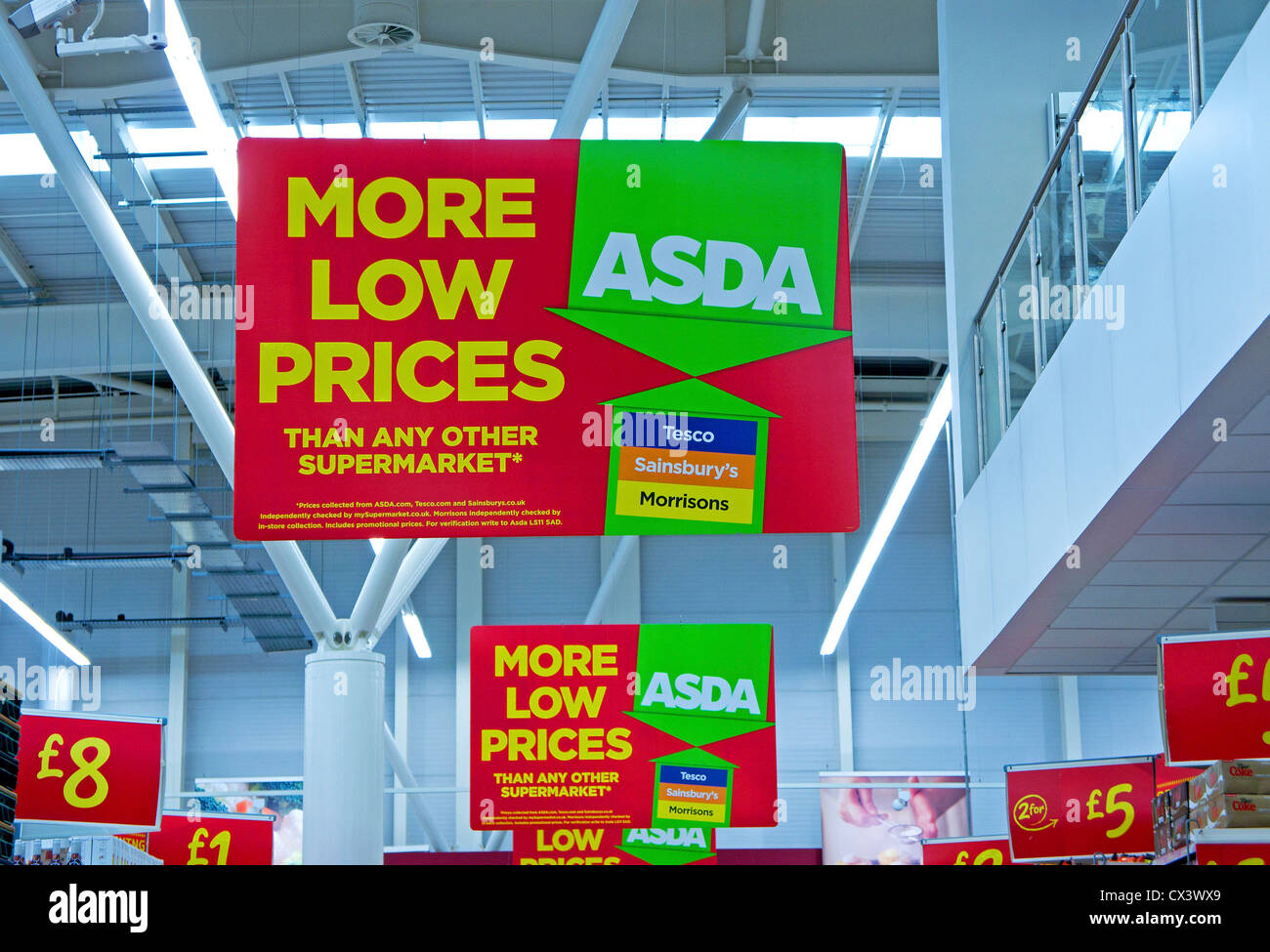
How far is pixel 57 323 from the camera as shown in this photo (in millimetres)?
22062

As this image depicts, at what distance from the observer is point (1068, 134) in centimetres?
972

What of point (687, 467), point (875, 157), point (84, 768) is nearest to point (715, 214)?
point (687, 467)

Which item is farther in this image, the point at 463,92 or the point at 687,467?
the point at 463,92

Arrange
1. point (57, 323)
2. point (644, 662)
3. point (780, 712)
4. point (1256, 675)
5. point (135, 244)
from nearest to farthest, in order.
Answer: point (1256, 675) < point (644, 662) < point (135, 244) < point (57, 323) < point (780, 712)

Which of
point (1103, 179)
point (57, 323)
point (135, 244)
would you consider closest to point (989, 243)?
point (1103, 179)

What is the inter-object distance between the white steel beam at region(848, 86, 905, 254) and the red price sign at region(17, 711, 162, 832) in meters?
9.25

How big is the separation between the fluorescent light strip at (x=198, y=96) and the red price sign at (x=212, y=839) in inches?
239

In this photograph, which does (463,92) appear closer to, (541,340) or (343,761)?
(343,761)

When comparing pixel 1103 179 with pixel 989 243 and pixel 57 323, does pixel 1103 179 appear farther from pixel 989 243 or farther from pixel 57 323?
pixel 57 323

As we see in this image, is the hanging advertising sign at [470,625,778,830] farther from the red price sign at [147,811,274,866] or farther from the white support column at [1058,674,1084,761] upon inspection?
the white support column at [1058,674,1084,761]
